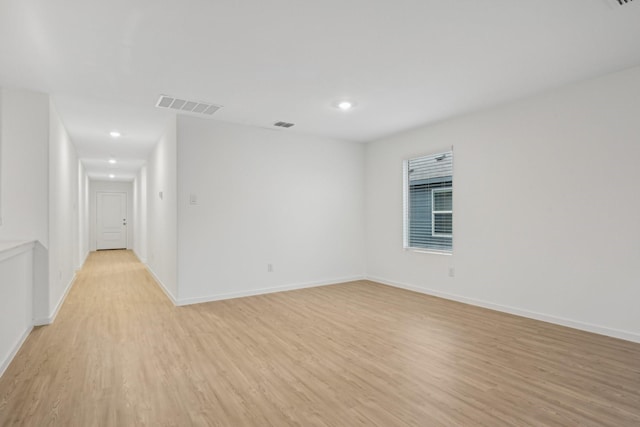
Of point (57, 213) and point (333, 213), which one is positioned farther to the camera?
point (333, 213)

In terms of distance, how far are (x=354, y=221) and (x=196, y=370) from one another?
4265mm

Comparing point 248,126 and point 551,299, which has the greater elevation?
point 248,126

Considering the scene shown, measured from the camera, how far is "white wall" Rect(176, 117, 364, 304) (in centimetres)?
483

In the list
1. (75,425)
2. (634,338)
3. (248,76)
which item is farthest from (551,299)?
(75,425)

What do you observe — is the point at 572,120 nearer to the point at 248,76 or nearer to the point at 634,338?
the point at 634,338

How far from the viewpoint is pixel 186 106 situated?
14.2 ft

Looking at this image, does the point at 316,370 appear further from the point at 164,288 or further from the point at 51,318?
the point at 164,288

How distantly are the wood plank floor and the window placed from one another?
1.27 meters

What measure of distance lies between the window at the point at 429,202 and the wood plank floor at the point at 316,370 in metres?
1.27

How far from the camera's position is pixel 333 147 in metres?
6.25

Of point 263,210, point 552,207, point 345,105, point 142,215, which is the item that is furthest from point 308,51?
point 142,215

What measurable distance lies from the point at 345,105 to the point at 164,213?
3.49m

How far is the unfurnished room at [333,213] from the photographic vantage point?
2342 millimetres

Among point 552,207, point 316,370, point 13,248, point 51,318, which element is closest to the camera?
point 316,370
